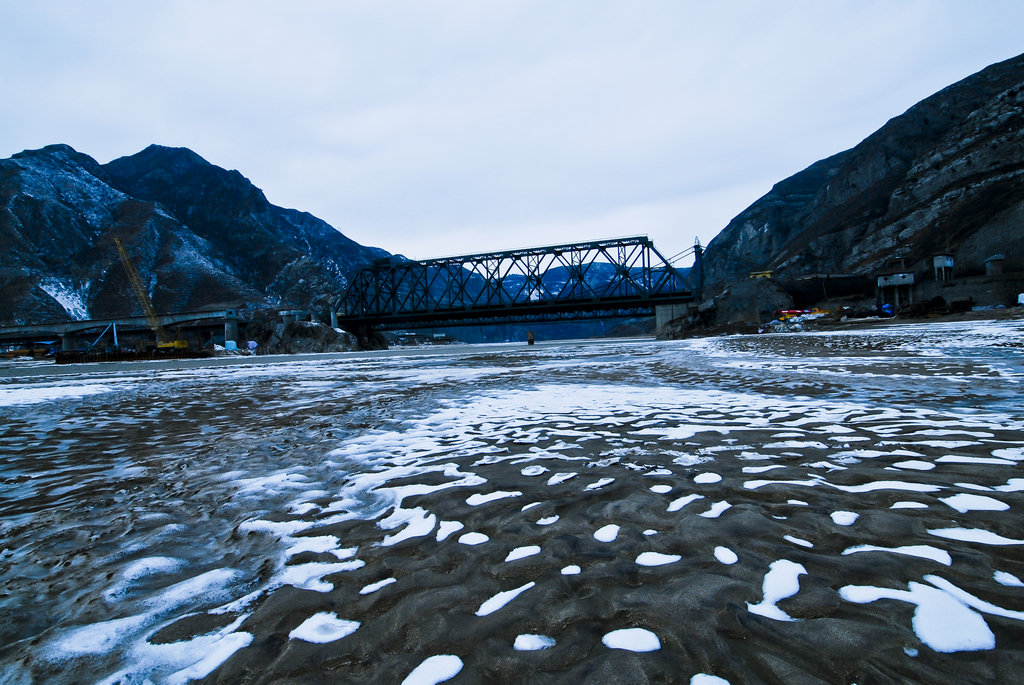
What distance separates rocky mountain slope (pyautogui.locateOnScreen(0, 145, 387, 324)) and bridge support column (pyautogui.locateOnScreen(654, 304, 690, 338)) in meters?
107

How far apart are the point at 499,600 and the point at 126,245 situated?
18367 cm

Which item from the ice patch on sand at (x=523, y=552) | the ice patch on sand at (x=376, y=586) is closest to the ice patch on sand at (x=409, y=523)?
the ice patch on sand at (x=376, y=586)

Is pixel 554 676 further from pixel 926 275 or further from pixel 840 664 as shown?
pixel 926 275

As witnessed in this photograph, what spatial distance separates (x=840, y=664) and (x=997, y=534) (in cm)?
157

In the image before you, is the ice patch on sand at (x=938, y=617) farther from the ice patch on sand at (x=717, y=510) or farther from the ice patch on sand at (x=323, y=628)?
the ice patch on sand at (x=323, y=628)

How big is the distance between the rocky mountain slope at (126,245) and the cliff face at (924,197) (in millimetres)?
138732

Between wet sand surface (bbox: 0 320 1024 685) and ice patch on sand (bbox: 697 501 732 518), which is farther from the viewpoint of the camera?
ice patch on sand (bbox: 697 501 732 518)

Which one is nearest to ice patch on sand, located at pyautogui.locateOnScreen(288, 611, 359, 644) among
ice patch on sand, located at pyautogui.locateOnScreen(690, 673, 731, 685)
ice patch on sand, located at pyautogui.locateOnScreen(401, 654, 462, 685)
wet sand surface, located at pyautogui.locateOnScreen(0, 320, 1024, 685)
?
wet sand surface, located at pyautogui.locateOnScreen(0, 320, 1024, 685)

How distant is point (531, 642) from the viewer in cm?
170

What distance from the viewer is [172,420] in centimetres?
733

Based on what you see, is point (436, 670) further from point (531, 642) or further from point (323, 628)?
A: point (323, 628)

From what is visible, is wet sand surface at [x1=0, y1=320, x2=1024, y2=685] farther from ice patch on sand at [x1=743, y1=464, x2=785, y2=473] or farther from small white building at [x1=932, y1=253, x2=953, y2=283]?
small white building at [x1=932, y1=253, x2=953, y2=283]

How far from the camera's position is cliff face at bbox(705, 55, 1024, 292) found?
6059 cm

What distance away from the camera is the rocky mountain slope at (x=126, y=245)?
12381 cm
